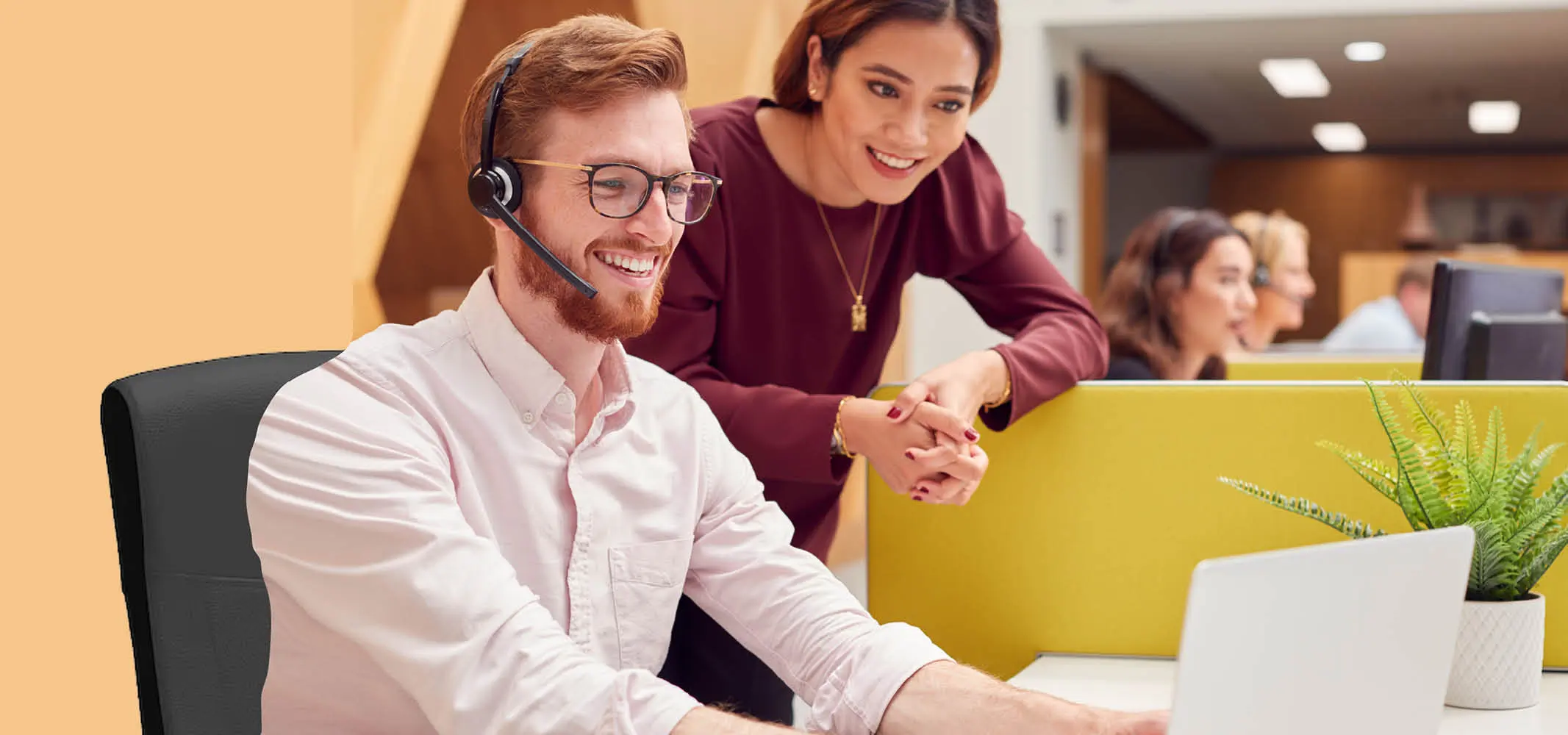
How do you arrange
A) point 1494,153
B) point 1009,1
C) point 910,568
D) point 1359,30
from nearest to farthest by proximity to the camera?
point 910,568, point 1009,1, point 1359,30, point 1494,153

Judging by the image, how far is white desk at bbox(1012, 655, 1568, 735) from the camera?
1259mm

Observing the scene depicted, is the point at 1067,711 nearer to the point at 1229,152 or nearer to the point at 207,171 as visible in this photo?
the point at 207,171

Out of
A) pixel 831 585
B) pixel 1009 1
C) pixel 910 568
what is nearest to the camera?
pixel 831 585

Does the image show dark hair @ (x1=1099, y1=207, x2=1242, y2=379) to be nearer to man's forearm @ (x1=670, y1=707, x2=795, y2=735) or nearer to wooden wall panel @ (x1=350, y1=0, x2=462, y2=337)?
wooden wall panel @ (x1=350, y1=0, x2=462, y2=337)

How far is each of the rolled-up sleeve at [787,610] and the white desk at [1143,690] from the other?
214mm

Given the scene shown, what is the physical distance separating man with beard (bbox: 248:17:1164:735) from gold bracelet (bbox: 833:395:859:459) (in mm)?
206

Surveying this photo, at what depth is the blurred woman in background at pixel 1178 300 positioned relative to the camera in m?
2.84

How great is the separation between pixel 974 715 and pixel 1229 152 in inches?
492

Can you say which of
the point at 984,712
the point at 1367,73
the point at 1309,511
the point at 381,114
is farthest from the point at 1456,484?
the point at 1367,73

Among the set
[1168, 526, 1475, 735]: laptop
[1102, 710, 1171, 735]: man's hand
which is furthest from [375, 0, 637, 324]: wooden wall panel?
[1168, 526, 1475, 735]: laptop

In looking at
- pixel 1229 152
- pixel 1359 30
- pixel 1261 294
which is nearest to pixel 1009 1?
pixel 1359 30

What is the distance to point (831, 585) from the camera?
1239mm

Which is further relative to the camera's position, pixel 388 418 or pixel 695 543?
pixel 695 543

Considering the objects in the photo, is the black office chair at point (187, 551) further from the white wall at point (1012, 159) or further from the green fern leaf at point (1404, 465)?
the white wall at point (1012, 159)
